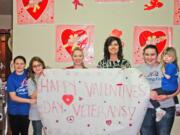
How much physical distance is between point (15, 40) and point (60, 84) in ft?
3.93

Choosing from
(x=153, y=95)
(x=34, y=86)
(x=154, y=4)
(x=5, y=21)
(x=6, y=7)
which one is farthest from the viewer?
(x=5, y=21)

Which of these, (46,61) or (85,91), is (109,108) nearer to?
(85,91)

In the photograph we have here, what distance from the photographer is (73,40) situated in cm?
392

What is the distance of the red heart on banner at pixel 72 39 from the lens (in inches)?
154

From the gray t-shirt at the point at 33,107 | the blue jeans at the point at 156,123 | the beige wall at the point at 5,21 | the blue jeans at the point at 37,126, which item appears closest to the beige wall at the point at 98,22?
the gray t-shirt at the point at 33,107

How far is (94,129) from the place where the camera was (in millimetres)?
2953

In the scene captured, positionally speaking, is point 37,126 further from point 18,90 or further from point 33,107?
point 18,90

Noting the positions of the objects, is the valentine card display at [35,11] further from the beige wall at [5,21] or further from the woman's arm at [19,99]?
the beige wall at [5,21]

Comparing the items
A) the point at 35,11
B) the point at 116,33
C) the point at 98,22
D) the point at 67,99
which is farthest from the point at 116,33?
the point at 67,99

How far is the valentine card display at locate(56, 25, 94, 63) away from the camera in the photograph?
3.90 m

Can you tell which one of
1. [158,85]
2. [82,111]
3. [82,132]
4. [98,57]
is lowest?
[82,132]

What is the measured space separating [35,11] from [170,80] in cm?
181

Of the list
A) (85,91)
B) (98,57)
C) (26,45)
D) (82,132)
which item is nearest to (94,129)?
(82,132)

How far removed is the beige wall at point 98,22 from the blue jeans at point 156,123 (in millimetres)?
1112
